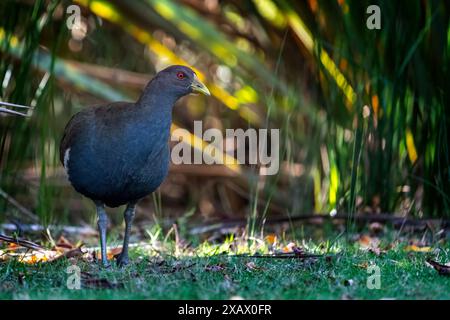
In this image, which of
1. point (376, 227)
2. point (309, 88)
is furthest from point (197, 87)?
point (309, 88)

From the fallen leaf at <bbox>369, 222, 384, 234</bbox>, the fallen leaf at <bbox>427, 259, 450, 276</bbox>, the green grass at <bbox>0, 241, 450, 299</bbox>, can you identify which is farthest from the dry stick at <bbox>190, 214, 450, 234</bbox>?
the fallen leaf at <bbox>427, 259, 450, 276</bbox>

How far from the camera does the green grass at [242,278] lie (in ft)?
12.9

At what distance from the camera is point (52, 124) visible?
21.6ft

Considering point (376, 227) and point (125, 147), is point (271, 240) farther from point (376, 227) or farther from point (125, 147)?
point (125, 147)

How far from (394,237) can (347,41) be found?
177 centimetres

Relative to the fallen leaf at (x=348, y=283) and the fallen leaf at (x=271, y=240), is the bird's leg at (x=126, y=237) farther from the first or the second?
the fallen leaf at (x=348, y=283)

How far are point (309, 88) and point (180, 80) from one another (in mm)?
3297

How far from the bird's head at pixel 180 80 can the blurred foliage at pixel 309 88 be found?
2.09 ft

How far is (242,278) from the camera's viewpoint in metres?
4.36

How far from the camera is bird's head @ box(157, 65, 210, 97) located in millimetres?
5238

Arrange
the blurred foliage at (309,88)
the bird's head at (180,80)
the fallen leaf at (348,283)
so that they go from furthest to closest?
the blurred foliage at (309,88) < the bird's head at (180,80) < the fallen leaf at (348,283)

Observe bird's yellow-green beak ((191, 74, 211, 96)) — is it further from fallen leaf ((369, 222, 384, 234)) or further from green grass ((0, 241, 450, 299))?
fallen leaf ((369, 222, 384, 234))

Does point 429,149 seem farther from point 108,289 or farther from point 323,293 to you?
point 108,289

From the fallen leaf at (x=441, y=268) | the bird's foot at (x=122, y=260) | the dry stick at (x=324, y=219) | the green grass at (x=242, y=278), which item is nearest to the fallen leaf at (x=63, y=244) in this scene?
the bird's foot at (x=122, y=260)
